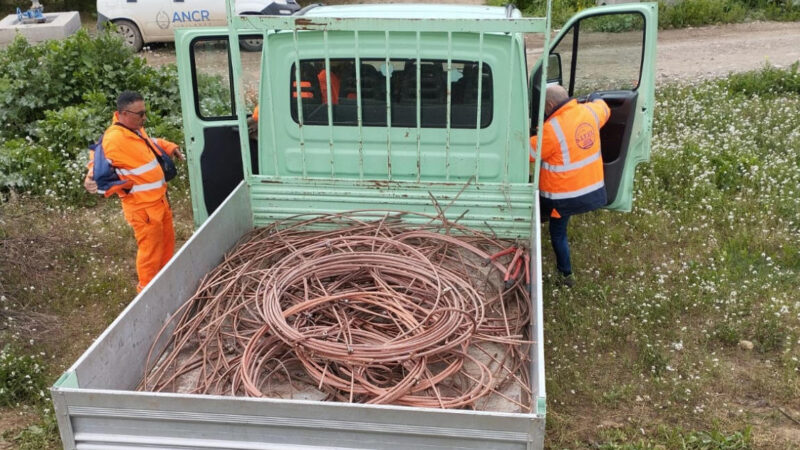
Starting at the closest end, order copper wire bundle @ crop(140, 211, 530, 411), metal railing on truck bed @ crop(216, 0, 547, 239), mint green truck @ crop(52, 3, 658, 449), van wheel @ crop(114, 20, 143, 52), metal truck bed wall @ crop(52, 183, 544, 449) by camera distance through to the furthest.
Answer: metal truck bed wall @ crop(52, 183, 544, 449)
copper wire bundle @ crop(140, 211, 530, 411)
mint green truck @ crop(52, 3, 658, 449)
metal railing on truck bed @ crop(216, 0, 547, 239)
van wheel @ crop(114, 20, 143, 52)

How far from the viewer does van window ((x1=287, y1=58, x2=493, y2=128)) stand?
4.41 metres

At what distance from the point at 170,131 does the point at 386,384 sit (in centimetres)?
594

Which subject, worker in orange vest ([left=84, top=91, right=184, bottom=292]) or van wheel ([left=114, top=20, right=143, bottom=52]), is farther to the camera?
van wheel ([left=114, top=20, right=143, bottom=52])

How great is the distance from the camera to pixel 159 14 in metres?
13.8

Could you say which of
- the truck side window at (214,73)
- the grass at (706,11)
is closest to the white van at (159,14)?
the grass at (706,11)

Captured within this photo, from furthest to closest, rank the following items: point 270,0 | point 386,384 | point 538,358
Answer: point 270,0 < point 386,384 < point 538,358

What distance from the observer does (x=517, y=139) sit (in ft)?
14.6

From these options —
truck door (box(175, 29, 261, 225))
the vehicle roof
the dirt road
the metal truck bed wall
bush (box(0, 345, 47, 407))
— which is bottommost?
bush (box(0, 345, 47, 407))

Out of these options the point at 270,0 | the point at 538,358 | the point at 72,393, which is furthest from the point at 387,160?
the point at 270,0

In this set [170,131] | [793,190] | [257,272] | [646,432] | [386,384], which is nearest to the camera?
[386,384]

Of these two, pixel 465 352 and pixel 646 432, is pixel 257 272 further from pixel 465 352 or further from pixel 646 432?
pixel 646 432

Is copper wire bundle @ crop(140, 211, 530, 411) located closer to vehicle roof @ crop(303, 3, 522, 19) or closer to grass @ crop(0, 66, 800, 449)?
grass @ crop(0, 66, 800, 449)

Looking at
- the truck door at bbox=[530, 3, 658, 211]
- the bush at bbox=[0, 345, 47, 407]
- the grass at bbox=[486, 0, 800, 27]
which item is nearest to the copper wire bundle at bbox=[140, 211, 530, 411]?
the truck door at bbox=[530, 3, 658, 211]

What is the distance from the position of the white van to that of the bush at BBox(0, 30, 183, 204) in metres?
4.16
